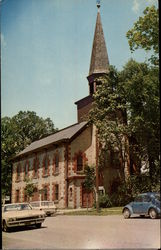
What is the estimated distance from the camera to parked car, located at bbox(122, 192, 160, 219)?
4.36 m

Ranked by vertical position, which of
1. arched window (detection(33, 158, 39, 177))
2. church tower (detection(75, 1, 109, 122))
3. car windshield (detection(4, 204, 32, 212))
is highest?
church tower (detection(75, 1, 109, 122))

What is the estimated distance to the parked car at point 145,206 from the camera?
14.3 feet

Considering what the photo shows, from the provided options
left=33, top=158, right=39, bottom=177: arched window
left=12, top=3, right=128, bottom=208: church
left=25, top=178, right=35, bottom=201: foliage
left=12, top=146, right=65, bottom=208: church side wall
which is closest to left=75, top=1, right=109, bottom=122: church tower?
left=12, top=3, right=128, bottom=208: church

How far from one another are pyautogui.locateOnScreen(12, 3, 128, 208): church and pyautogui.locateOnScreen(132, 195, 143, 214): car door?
1024 mm

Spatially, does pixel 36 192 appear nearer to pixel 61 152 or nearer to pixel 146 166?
pixel 61 152

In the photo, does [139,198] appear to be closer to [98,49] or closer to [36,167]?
[98,49]

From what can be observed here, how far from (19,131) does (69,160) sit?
93.5 inches

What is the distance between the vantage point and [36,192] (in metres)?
10.8

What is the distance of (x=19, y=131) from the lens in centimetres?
955

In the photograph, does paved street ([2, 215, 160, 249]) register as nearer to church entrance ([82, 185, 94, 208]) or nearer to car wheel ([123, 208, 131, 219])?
car wheel ([123, 208, 131, 219])

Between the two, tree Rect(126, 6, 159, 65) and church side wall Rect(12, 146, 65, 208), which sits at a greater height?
tree Rect(126, 6, 159, 65)

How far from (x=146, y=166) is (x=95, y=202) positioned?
8.64 feet

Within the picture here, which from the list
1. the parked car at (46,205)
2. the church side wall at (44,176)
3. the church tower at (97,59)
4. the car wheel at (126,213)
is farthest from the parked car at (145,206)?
the church side wall at (44,176)

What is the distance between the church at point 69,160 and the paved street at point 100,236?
1.28 metres
